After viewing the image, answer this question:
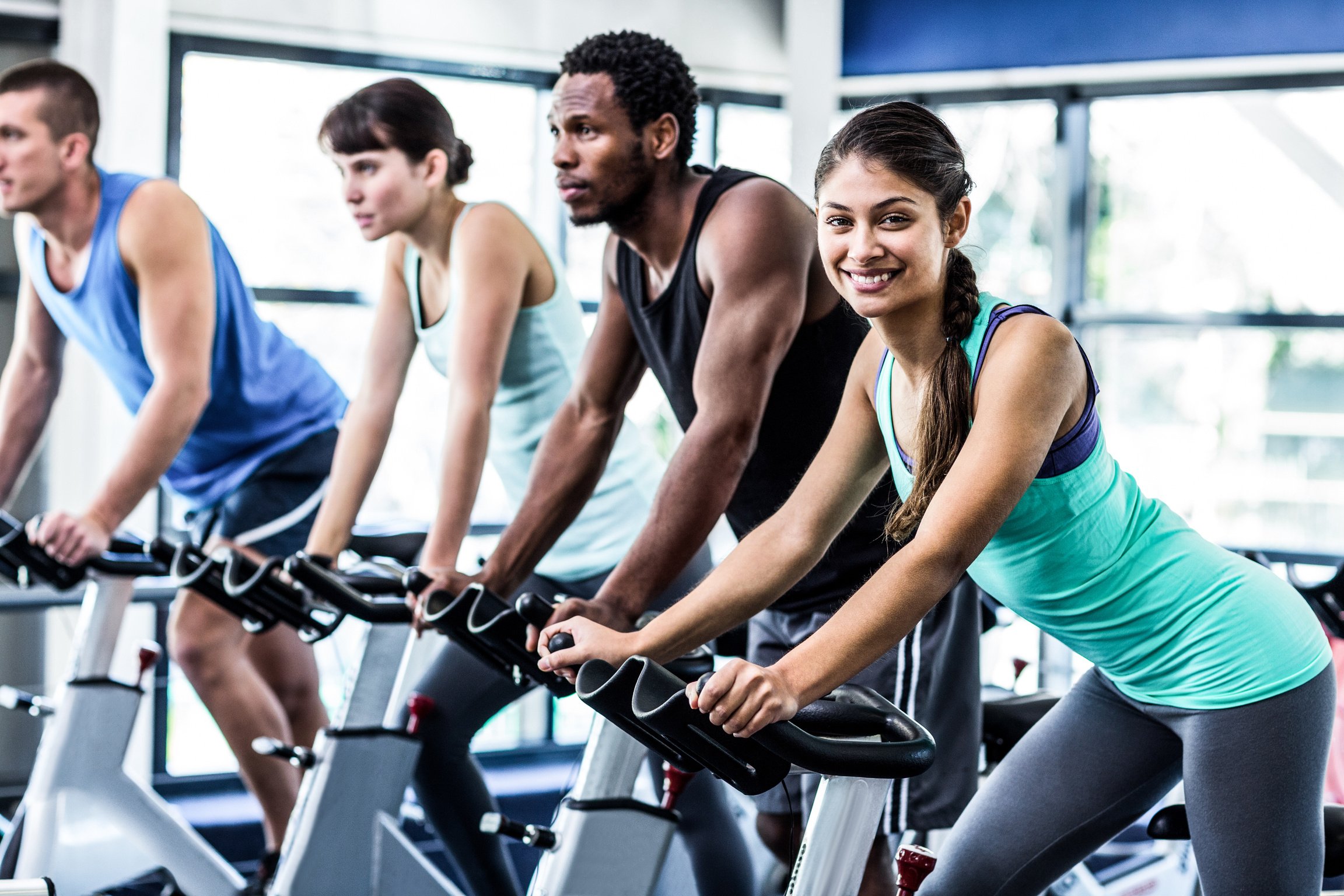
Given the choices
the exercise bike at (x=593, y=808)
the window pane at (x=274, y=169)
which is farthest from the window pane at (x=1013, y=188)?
the exercise bike at (x=593, y=808)

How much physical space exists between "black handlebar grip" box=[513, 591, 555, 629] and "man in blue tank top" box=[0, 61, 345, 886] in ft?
3.54

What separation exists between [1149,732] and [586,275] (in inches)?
137

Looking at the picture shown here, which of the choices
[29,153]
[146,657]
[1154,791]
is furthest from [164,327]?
[1154,791]

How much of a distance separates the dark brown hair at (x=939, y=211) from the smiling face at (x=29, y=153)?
5.75 ft

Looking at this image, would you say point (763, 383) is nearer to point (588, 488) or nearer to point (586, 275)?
point (588, 488)

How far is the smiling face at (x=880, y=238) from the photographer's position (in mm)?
1382

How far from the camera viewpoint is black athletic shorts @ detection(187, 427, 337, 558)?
115 inches

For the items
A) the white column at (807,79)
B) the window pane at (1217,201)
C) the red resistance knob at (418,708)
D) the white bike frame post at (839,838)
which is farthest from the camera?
the white column at (807,79)

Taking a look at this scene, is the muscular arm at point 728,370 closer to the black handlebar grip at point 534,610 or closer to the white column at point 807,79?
the black handlebar grip at point 534,610

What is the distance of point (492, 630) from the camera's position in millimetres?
1768

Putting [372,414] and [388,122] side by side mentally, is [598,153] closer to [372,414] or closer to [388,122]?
[388,122]

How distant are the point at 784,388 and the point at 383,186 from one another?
910 millimetres

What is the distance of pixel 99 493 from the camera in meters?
2.48

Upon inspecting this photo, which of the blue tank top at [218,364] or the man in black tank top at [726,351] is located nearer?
the man in black tank top at [726,351]
